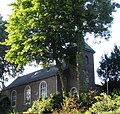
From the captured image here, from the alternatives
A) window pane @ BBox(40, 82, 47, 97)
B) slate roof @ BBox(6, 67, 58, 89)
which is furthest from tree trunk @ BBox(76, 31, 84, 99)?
window pane @ BBox(40, 82, 47, 97)

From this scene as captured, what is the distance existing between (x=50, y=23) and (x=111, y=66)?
16278mm

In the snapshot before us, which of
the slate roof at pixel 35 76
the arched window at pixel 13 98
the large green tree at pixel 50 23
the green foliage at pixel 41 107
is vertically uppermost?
the large green tree at pixel 50 23

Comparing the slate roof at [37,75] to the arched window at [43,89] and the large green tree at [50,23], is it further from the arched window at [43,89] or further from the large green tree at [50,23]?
the large green tree at [50,23]

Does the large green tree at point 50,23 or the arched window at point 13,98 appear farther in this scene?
the arched window at point 13,98

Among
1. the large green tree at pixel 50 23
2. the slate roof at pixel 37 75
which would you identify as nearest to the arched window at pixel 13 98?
the slate roof at pixel 37 75

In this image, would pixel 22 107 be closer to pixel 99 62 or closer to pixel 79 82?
pixel 99 62

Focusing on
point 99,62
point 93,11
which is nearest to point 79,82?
point 93,11

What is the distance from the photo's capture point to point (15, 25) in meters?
35.0

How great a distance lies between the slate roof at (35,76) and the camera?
153ft

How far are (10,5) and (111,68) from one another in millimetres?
18331

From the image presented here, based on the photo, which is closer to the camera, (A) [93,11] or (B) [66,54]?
(A) [93,11]

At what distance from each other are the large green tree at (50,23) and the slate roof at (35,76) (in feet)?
33.0

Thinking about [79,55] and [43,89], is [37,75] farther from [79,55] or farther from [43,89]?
[79,55]

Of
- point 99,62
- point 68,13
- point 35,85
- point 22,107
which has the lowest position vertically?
point 22,107
